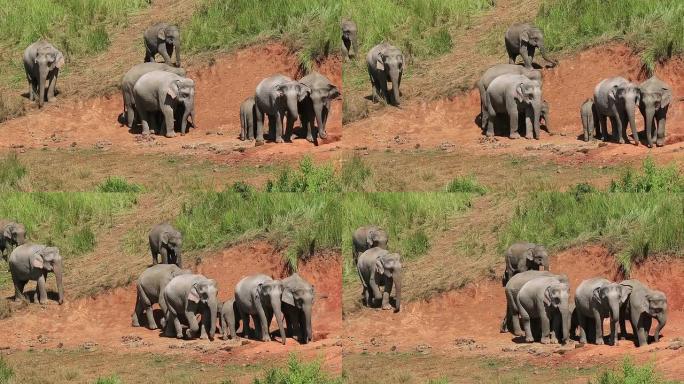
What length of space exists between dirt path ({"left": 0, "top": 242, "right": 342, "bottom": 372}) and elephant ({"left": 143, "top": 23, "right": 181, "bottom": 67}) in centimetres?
333

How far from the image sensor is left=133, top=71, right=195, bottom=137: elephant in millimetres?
40031

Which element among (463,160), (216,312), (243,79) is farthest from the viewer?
(243,79)

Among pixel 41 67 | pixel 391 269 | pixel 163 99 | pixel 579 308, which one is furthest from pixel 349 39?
pixel 579 308

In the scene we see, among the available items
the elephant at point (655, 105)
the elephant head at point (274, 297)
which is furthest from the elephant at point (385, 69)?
the elephant head at point (274, 297)

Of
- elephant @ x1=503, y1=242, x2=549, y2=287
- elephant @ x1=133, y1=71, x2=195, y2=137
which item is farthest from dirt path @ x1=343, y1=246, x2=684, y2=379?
elephant @ x1=133, y1=71, x2=195, y2=137

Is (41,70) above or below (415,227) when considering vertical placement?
above

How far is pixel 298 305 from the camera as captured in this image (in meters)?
37.1

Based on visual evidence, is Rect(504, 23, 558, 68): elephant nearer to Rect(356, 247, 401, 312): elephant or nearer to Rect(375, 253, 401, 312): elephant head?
Rect(356, 247, 401, 312): elephant

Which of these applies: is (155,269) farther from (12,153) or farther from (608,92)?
(608,92)

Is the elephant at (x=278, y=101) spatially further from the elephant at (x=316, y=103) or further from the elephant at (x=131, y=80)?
the elephant at (x=131, y=80)

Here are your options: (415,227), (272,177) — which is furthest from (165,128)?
(415,227)

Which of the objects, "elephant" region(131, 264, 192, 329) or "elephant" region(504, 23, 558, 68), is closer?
"elephant" region(131, 264, 192, 329)

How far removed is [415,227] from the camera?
43406mm

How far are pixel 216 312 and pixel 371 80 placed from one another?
664cm
